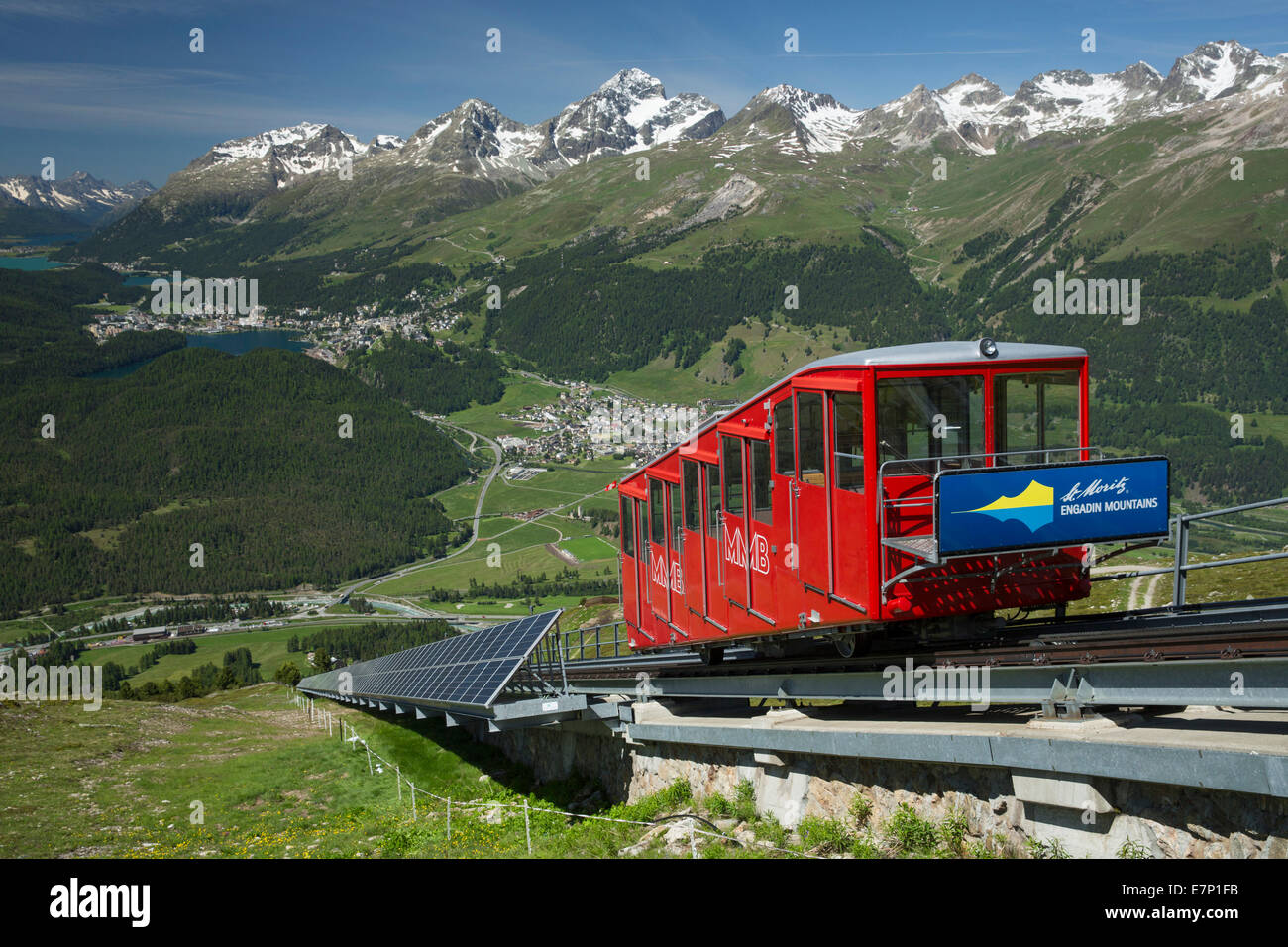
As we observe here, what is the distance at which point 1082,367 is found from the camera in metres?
14.8

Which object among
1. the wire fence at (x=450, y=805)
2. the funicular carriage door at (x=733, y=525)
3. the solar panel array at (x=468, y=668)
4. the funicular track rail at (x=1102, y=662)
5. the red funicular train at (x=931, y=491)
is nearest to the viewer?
the funicular track rail at (x=1102, y=662)

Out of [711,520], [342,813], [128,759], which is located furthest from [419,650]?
[711,520]

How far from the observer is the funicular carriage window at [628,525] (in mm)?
27875

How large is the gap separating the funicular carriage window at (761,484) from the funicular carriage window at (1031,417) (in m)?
3.96

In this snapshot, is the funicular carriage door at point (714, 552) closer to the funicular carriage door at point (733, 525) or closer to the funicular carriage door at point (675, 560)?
the funicular carriage door at point (733, 525)

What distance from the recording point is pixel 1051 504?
12.8 m

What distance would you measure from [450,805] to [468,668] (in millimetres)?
3695

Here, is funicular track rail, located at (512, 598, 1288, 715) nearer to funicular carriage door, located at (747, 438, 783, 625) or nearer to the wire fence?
funicular carriage door, located at (747, 438, 783, 625)

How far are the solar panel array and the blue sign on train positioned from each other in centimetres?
1114

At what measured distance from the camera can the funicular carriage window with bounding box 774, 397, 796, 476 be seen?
15.6m

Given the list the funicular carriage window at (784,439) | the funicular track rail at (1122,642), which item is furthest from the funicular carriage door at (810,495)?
the funicular track rail at (1122,642)

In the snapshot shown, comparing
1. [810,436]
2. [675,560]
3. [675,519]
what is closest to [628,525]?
[675,560]

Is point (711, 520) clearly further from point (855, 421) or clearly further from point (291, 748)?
point (291, 748)
